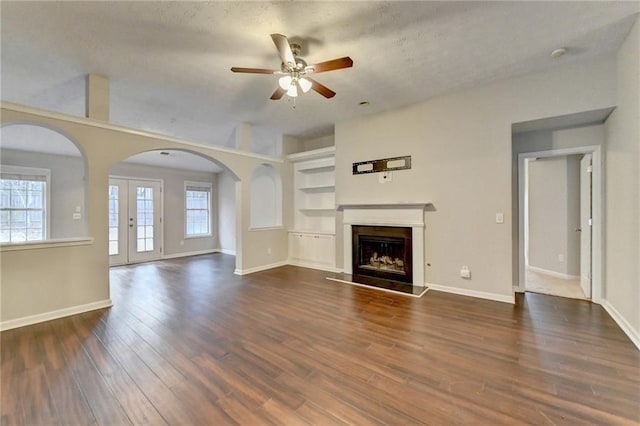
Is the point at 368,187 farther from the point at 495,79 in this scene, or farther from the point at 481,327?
the point at 481,327

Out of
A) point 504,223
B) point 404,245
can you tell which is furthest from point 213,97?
point 504,223

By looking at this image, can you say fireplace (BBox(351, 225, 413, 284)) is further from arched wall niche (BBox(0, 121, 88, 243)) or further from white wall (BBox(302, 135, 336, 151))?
arched wall niche (BBox(0, 121, 88, 243))

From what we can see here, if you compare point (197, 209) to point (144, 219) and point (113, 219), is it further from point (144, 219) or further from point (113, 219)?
point (113, 219)

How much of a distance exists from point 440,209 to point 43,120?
5.20 m

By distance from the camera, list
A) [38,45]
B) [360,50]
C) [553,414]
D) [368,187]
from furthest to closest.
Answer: [368,187]
[360,50]
[38,45]
[553,414]

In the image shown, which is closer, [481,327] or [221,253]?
[481,327]

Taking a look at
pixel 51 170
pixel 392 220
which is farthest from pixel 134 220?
pixel 392 220

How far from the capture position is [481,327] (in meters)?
2.78

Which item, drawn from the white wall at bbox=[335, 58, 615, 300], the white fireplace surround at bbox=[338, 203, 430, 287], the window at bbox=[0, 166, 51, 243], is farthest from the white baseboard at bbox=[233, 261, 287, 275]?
the window at bbox=[0, 166, 51, 243]

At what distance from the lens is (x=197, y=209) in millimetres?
8031

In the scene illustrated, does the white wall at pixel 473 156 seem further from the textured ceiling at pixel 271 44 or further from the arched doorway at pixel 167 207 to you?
the arched doorway at pixel 167 207

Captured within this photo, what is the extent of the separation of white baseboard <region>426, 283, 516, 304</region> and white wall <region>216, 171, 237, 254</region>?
578 cm

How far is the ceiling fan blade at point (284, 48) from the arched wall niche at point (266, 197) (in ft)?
11.8

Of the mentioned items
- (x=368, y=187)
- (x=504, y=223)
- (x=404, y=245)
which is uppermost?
(x=368, y=187)
